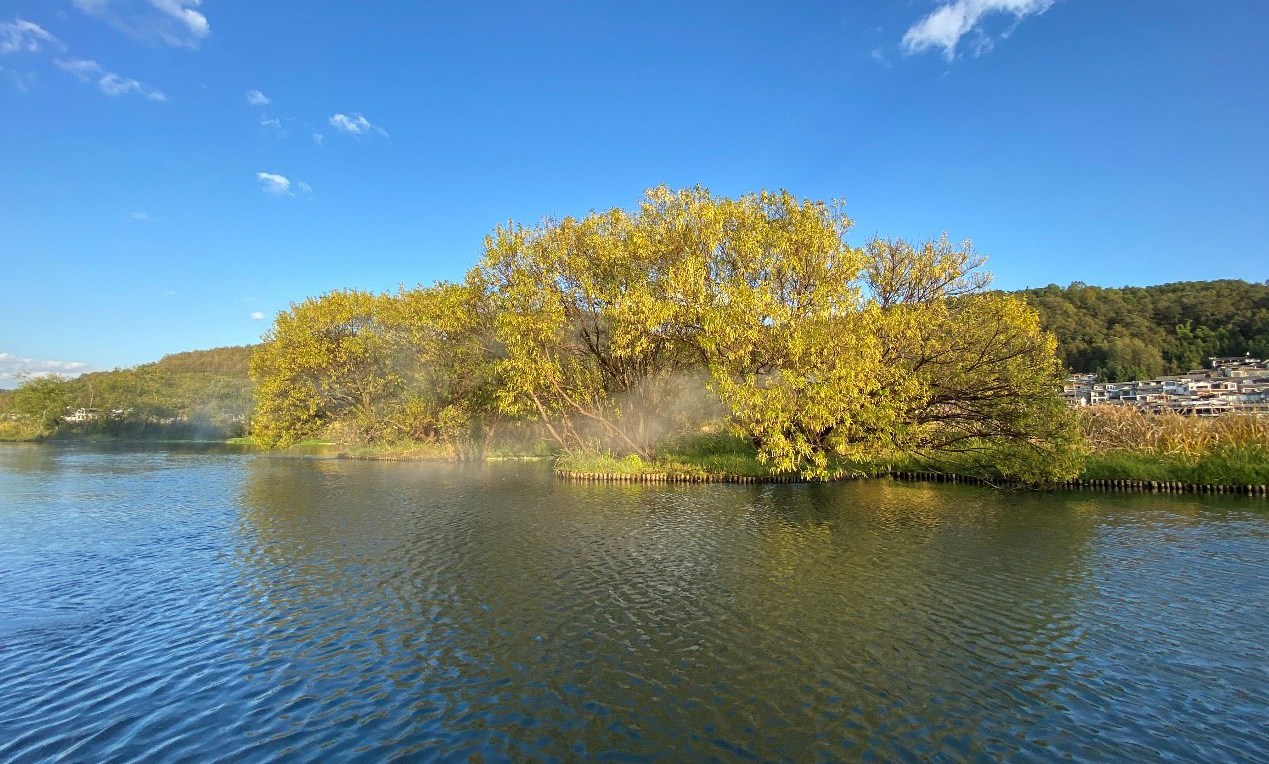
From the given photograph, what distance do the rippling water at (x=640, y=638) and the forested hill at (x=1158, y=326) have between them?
269ft

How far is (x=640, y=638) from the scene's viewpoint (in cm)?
1223

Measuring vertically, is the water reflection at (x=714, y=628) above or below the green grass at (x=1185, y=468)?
below

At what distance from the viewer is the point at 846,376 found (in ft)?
98.1

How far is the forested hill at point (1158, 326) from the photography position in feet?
300

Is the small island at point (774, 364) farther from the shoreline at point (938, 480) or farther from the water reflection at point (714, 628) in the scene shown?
the water reflection at point (714, 628)

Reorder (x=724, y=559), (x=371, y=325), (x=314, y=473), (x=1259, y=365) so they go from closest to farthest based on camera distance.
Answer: (x=724, y=559) → (x=314, y=473) → (x=371, y=325) → (x=1259, y=365)

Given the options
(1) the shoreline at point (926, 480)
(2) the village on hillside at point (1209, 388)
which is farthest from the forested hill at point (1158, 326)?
(1) the shoreline at point (926, 480)

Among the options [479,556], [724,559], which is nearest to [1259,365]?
[724,559]

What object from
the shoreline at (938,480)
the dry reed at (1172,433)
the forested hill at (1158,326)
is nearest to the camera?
the shoreline at (938,480)

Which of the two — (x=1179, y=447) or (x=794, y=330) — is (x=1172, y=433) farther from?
(x=794, y=330)

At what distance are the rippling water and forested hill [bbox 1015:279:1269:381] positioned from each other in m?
82.1

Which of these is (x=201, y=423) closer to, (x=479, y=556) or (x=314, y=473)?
(x=314, y=473)

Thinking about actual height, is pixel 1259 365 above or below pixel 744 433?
above

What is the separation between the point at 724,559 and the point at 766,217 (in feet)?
79.1
